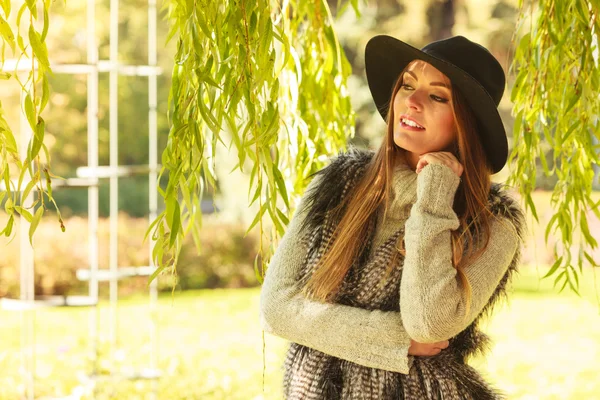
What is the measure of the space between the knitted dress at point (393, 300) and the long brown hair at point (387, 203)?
0.02 m

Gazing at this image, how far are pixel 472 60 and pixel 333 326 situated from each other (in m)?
0.68

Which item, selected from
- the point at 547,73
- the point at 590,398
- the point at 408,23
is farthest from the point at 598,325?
the point at 547,73

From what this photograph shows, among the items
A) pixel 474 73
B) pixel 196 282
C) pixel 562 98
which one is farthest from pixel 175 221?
pixel 196 282

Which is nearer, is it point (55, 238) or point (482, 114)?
point (482, 114)

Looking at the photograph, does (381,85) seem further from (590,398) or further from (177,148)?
(590,398)

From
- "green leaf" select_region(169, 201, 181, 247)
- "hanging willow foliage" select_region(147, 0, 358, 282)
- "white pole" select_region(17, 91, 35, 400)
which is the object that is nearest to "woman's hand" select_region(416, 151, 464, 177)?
"hanging willow foliage" select_region(147, 0, 358, 282)

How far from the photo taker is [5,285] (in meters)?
8.29

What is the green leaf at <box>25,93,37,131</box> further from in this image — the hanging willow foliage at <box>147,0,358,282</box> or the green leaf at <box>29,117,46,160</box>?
the hanging willow foliage at <box>147,0,358,282</box>

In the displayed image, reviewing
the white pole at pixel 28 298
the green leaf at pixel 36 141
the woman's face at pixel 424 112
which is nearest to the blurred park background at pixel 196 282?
the white pole at pixel 28 298

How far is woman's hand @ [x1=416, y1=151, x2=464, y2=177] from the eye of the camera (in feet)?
6.27

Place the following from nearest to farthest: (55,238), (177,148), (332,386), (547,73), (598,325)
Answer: (177,148) → (332,386) → (547,73) → (598,325) → (55,238)

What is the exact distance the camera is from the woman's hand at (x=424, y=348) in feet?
6.13

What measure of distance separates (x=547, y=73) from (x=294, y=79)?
0.74m

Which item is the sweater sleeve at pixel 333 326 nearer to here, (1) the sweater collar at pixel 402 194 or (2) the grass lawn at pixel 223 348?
(1) the sweater collar at pixel 402 194
